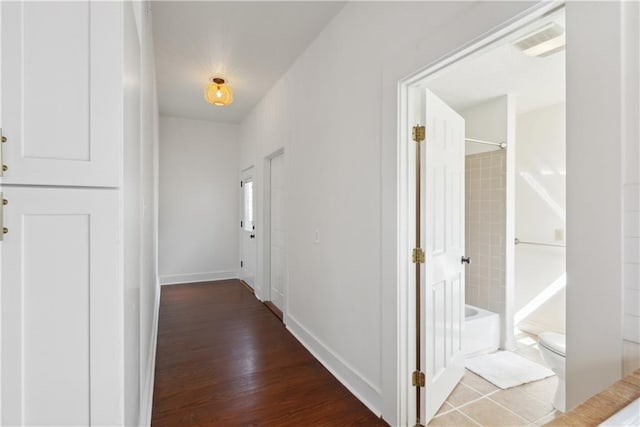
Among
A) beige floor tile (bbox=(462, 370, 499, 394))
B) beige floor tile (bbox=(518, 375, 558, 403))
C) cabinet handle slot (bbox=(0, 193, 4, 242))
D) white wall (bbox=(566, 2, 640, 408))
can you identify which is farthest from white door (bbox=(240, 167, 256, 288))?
white wall (bbox=(566, 2, 640, 408))

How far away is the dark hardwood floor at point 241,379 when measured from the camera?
1.89m

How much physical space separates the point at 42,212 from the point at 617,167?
159cm

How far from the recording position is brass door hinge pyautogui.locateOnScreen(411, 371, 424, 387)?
5.90 ft

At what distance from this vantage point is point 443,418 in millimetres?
1898

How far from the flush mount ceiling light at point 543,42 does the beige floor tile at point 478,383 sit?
2410mm

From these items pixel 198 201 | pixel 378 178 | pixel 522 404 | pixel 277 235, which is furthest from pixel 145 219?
pixel 198 201

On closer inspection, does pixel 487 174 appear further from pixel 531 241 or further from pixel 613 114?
pixel 613 114

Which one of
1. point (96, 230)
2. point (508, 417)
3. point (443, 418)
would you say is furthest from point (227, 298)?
point (96, 230)

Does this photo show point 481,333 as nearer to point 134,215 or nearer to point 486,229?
point 486,229

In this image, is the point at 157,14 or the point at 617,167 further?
the point at 157,14

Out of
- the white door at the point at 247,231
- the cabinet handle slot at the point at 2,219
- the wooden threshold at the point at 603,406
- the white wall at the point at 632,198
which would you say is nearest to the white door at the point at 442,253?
the white wall at the point at 632,198

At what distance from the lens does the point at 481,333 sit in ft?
9.24

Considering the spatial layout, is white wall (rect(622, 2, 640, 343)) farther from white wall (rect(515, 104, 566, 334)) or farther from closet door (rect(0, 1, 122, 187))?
white wall (rect(515, 104, 566, 334))

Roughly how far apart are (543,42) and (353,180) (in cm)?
158
